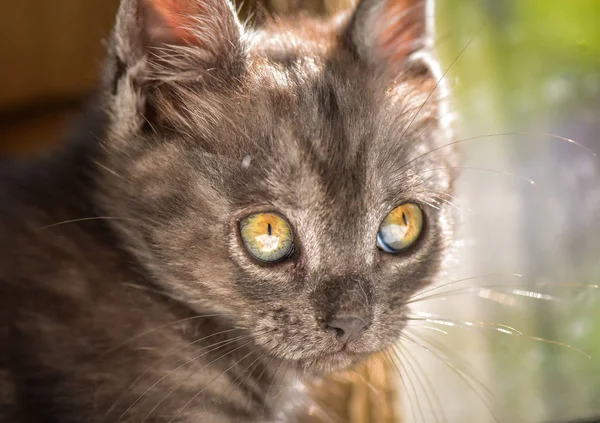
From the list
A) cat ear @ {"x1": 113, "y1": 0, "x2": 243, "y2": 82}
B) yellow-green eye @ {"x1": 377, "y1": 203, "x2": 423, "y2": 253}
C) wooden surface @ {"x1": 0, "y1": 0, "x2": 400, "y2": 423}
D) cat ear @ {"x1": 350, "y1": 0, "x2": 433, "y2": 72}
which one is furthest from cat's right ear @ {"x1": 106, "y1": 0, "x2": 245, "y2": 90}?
wooden surface @ {"x1": 0, "y1": 0, "x2": 400, "y2": 423}

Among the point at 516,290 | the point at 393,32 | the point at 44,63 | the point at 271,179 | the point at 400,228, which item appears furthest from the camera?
the point at 44,63

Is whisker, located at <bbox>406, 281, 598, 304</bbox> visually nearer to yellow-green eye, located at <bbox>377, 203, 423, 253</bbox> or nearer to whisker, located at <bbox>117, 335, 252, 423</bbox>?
yellow-green eye, located at <bbox>377, 203, 423, 253</bbox>

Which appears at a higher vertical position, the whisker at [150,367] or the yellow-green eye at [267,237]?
the yellow-green eye at [267,237]

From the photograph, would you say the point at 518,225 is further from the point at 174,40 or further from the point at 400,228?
the point at 174,40

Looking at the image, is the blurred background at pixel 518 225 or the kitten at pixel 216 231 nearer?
the kitten at pixel 216 231

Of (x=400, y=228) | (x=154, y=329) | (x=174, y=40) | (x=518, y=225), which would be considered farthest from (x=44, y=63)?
(x=518, y=225)

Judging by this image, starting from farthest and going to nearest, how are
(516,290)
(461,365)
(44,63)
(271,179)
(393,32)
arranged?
(44,63) < (461,365) < (516,290) < (393,32) < (271,179)

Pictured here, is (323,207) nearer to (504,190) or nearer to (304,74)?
(304,74)

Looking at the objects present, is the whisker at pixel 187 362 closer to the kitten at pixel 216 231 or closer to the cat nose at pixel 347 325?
the kitten at pixel 216 231

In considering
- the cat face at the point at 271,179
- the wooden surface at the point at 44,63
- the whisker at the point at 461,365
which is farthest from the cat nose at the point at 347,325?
the wooden surface at the point at 44,63
